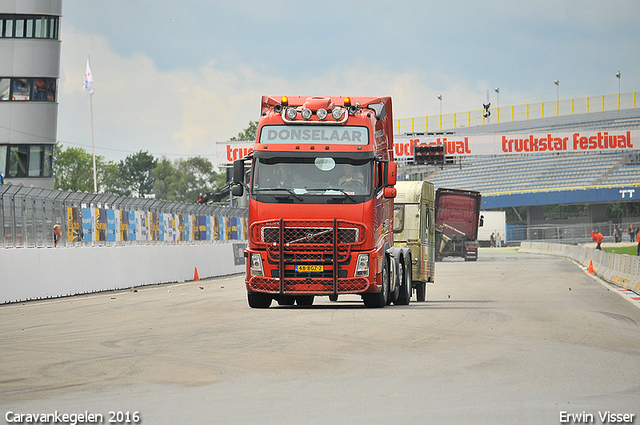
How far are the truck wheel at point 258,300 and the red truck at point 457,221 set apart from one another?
111ft

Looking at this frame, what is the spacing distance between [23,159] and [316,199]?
41.3 metres

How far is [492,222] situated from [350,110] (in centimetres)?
7051

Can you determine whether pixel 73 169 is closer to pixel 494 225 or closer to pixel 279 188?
pixel 494 225

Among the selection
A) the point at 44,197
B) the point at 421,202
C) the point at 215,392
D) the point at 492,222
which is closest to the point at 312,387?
the point at 215,392

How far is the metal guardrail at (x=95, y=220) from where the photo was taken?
2248cm

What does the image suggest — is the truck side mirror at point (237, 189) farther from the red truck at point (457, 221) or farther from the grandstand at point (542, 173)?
the grandstand at point (542, 173)

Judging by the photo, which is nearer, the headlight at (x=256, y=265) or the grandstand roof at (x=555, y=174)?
the headlight at (x=256, y=265)

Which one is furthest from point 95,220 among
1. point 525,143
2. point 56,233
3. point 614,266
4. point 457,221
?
point 525,143

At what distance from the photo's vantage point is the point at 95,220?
27.2 m

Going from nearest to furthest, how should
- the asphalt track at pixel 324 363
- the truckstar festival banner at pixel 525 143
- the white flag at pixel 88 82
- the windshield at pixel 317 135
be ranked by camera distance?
the asphalt track at pixel 324 363 < the windshield at pixel 317 135 < the truckstar festival banner at pixel 525 143 < the white flag at pixel 88 82

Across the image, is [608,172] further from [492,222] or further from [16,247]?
[16,247]

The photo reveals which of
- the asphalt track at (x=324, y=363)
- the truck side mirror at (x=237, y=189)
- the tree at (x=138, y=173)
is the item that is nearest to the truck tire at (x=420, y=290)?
the asphalt track at (x=324, y=363)

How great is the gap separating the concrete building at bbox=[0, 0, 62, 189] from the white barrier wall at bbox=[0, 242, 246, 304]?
23.9 meters

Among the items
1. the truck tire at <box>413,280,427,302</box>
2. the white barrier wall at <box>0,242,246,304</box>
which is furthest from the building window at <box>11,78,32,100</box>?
the truck tire at <box>413,280,427,302</box>
